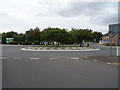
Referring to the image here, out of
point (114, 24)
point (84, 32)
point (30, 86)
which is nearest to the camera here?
point (30, 86)

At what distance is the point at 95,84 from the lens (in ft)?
21.7

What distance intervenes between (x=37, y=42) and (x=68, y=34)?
33836 millimetres

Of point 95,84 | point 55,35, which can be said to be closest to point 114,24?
point 95,84

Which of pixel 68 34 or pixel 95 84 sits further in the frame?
pixel 68 34

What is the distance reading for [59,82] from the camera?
22.4 feet

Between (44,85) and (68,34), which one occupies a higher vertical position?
(68,34)

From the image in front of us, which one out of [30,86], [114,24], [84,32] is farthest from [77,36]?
[30,86]

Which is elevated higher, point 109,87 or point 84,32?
point 84,32

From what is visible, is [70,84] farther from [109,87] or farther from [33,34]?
[33,34]

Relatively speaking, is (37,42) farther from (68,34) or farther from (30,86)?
(30,86)

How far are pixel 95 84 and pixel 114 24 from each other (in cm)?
1410

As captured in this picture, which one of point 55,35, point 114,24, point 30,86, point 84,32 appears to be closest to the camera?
point 30,86

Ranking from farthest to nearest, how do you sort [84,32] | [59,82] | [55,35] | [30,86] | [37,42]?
[37,42] → [84,32] → [55,35] → [59,82] → [30,86]

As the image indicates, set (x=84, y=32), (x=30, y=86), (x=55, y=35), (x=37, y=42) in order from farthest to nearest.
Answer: (x=37, y=42)
(x=84, y=32)
(x=55, y=35)
(x=30, y=86)
